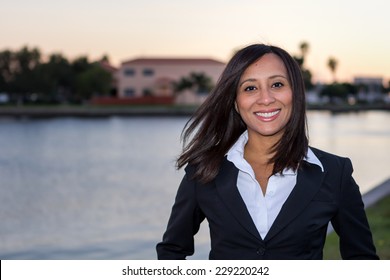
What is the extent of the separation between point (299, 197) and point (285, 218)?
0.24 feet

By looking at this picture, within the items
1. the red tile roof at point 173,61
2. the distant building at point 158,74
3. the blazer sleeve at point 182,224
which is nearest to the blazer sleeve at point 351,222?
the blazer sleeve at point 182,224

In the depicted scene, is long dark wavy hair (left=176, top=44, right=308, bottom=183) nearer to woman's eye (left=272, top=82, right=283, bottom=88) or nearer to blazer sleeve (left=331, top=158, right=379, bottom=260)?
woman's eye (left=272, top=82, right=283, bottom=88)

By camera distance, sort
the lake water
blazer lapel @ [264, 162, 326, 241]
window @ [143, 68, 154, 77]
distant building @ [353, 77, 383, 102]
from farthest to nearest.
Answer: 1. distant building @ [353, 77, 383, 102]
2. window @ [143, 68, 154, 77]
3. the lake water
4. blazer lapel @ [264, 162, 326, 241]

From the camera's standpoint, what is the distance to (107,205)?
18094 mm

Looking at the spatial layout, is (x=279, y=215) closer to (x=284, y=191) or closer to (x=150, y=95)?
(x=284, y=191)

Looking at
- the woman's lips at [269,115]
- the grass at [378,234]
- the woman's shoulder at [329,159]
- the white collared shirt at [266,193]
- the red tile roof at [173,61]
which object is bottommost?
the red tile roof at [173,61]

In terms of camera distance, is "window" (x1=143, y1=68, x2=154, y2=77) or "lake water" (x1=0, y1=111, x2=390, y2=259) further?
"window" (x1=143, y1=68, x2=154, y2=77)

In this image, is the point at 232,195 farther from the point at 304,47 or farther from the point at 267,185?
the point at 304,47

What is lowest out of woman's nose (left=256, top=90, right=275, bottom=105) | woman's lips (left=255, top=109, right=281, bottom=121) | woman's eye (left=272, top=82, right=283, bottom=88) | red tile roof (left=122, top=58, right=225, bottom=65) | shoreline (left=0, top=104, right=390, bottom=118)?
shoreline (left=0, top=104, right=390, bottom=118)

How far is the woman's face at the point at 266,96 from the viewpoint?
221 centimetres

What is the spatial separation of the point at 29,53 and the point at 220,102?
251 ft

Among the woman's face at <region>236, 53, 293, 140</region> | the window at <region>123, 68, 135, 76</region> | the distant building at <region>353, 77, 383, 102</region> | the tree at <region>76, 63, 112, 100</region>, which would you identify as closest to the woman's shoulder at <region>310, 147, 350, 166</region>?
the woman's face at <region>236, 53, 293, 140</region>

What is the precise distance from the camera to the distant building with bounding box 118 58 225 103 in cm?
7844

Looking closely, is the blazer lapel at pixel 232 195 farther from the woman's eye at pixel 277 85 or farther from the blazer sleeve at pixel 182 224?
the woman's eye at pixel 277 85
